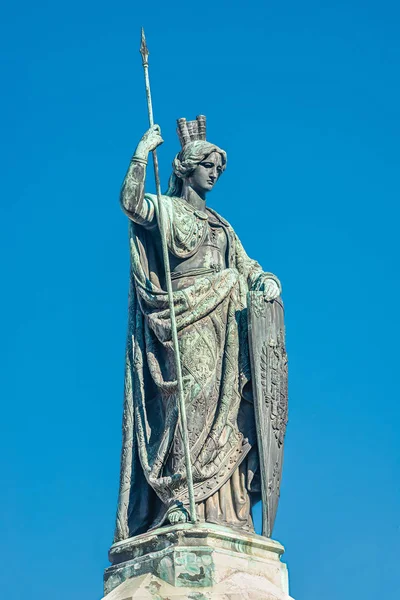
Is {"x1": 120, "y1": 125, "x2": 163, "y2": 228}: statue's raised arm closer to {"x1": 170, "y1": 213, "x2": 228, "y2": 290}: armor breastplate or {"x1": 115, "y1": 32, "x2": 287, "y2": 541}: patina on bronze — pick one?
{"x1": 115, "y1": 32, "x2": 287, "y2": 541}: patina on bronze

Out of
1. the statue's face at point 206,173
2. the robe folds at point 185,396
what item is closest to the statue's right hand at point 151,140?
the robe folds at point 185,396

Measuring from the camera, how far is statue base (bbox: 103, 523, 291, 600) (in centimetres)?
1366

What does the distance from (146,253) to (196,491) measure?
9.57 ft

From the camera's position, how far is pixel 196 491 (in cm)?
1448

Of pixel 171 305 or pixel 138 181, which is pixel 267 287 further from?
pixel 138 181

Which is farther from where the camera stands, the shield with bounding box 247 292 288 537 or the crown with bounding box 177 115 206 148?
the crown with bounding box 177 115 206 148

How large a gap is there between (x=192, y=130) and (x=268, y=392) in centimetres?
344

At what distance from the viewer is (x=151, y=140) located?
15.3m

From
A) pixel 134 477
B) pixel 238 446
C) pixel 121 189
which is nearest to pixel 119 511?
pixel 134 477

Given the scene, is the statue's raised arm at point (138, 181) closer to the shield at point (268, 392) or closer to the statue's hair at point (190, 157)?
the statue's hair at point (190, 157)

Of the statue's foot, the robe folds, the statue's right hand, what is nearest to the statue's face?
the robe folds

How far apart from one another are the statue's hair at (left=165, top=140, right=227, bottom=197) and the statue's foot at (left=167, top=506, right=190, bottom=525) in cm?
408

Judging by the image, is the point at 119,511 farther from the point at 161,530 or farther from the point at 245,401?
the point at 245,401

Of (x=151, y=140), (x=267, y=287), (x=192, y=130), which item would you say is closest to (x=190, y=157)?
(x=192, y=130)
